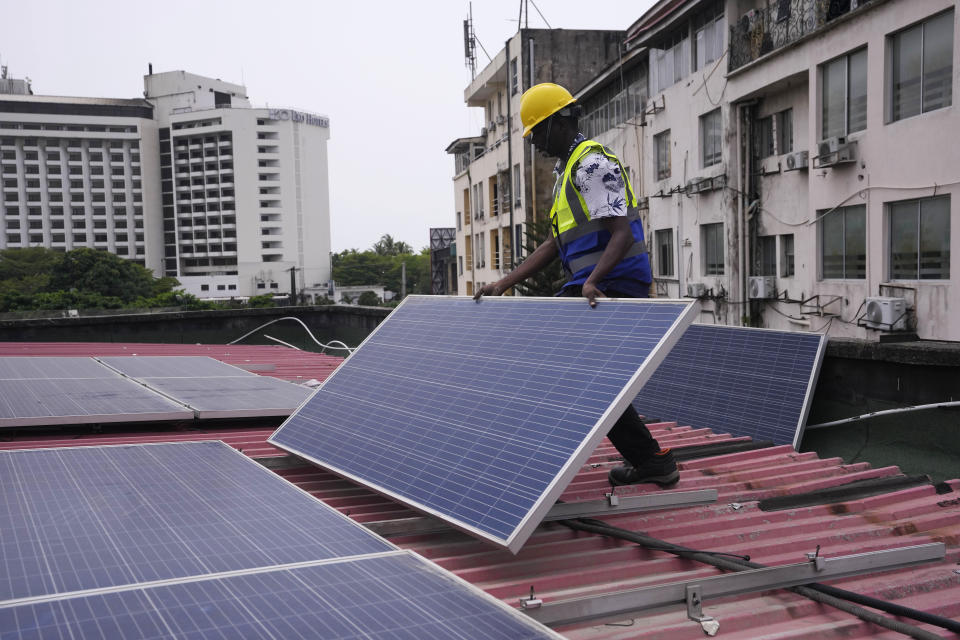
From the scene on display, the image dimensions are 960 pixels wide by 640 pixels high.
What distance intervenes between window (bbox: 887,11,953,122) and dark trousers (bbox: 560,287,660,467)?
48.3 ft

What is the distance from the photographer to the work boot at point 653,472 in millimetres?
4609

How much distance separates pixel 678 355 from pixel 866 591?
512cm

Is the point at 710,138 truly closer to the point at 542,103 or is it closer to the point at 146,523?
the point at 542,103

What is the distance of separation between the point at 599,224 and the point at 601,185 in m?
0.26

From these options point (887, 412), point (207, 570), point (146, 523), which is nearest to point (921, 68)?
point (887, 412)

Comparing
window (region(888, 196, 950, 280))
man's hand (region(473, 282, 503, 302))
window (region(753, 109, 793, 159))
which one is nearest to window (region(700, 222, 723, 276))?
window (region(753, 109, 793, 159))

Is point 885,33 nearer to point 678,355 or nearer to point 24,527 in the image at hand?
point 678,355

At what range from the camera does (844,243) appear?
2033 cm

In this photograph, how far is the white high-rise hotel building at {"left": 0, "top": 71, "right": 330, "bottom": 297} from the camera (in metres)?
116

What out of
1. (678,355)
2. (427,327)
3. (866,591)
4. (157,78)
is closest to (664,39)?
(678,355)

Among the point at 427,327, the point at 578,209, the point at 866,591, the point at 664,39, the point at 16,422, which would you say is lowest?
the point at 866,591

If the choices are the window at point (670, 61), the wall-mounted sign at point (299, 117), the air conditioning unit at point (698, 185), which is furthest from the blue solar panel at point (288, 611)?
the wall-mounted sign at point (299, 117)

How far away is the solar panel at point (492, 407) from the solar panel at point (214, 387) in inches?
62.0

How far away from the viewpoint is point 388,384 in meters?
4.96
